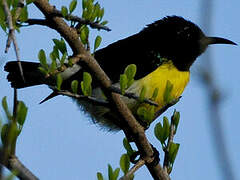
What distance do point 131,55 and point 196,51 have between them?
873 millimetres

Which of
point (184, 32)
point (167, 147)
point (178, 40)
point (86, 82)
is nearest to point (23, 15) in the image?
point (86, 82)

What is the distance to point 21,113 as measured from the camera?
6.90 feet

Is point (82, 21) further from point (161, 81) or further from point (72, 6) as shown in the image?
point (161, 81)

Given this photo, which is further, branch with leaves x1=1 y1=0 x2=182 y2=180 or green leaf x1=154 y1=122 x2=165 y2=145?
green leaf x1=154 y1=122 x2=165 y2=145

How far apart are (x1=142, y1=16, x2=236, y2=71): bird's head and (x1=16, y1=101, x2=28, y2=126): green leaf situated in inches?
122

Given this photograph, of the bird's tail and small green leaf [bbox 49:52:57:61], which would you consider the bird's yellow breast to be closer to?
the bird's tail

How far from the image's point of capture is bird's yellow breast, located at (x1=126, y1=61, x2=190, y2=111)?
14.6 ft

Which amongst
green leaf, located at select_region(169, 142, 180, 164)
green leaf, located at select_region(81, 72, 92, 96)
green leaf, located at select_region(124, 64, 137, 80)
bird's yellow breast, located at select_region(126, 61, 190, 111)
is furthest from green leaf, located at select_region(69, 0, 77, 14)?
bird's yellow breast, located at select_region(126, 61, 190, 111)

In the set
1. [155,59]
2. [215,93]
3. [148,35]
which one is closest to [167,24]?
[148,35]

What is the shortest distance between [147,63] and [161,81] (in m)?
0.31

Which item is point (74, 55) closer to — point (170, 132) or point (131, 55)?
point (170, 132)

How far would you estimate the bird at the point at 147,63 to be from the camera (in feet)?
14.7

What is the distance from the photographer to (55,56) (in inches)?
112

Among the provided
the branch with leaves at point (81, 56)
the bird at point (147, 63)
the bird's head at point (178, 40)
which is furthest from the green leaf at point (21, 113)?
the bird's head at point (178, 40)
